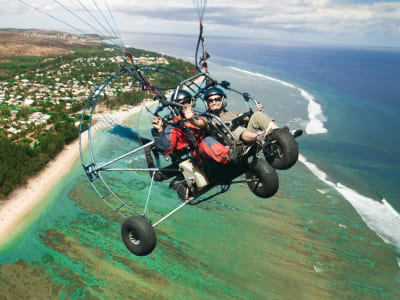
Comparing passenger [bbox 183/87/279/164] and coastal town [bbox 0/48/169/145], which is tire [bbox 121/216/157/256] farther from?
coastal town [bbox 0/48/169/145]

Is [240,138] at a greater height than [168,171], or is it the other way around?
[240,138]

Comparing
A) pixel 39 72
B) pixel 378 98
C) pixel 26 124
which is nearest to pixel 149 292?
pixel 26 124

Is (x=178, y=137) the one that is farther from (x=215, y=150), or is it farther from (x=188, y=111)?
(x=188, y=111)

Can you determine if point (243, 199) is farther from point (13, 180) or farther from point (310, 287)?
point (13, 180)

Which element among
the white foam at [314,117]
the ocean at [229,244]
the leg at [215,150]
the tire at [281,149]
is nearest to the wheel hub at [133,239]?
the leg at [215,150]

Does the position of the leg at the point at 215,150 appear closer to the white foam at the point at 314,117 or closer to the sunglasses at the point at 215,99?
the sunglasses at the point at 215,99

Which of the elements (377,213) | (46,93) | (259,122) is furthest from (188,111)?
(46,93)

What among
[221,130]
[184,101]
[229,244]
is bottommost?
[229,244]
